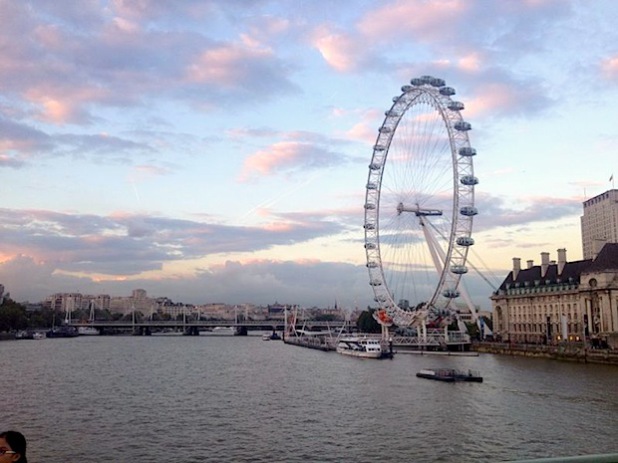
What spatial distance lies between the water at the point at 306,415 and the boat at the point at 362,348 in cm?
1280

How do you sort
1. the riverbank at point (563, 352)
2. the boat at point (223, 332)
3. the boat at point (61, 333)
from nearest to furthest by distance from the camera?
the riverbank at point (563, 352) → the boat at point (61, 333) → the boat at point (223, 332)

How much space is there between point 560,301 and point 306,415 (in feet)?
125

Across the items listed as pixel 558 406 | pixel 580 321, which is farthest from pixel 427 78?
pixel 558 406

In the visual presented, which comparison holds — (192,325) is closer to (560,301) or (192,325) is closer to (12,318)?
(12,318)

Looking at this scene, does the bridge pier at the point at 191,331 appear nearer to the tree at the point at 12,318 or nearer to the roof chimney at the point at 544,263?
the tree at the point at 12,318

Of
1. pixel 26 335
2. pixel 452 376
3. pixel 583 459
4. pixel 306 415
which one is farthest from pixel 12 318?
pixel 583 459

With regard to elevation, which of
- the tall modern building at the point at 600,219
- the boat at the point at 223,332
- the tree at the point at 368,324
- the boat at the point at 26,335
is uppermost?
the tall modern building at the point at 600,219

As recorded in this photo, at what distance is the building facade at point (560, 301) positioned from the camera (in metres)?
46.9

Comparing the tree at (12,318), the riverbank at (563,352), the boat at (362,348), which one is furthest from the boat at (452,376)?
the tree at (12,318)

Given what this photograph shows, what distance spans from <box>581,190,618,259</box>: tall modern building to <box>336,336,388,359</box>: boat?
198 feet

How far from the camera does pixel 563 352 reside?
144 ft

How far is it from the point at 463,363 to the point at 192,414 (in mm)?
26783

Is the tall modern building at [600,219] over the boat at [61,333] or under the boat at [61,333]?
over

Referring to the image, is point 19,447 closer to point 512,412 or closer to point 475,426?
point 475,426
